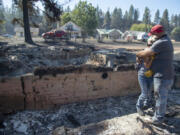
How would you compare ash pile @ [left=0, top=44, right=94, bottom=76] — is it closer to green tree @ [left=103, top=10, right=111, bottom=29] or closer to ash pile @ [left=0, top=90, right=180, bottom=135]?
ash pile @ [left=0, top=90, right=180, bottom=135]

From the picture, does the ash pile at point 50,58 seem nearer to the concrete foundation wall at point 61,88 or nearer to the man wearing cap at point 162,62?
the concrete foundation wall at point 61,88

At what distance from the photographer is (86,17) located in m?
30.9

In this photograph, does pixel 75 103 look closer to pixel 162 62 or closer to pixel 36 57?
pixel 162 62

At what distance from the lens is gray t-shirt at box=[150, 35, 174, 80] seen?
241 cm

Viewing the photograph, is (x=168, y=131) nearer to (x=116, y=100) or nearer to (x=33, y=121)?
(x=116, y=100)

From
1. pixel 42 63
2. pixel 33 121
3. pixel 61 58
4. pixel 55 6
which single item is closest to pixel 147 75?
pixel 33 121

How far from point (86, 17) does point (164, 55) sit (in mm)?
30306

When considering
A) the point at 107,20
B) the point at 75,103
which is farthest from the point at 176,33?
the point at 75,103

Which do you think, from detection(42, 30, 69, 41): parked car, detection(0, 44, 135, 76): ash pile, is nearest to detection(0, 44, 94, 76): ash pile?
detection(0, 44, 135, 76): ash pile

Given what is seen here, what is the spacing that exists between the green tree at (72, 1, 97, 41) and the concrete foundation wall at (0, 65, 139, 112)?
2785 centimetres

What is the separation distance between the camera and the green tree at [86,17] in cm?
3103

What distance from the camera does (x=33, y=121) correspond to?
3.36m

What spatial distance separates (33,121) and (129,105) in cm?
249

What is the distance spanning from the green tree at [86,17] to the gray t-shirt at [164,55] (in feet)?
97.3
